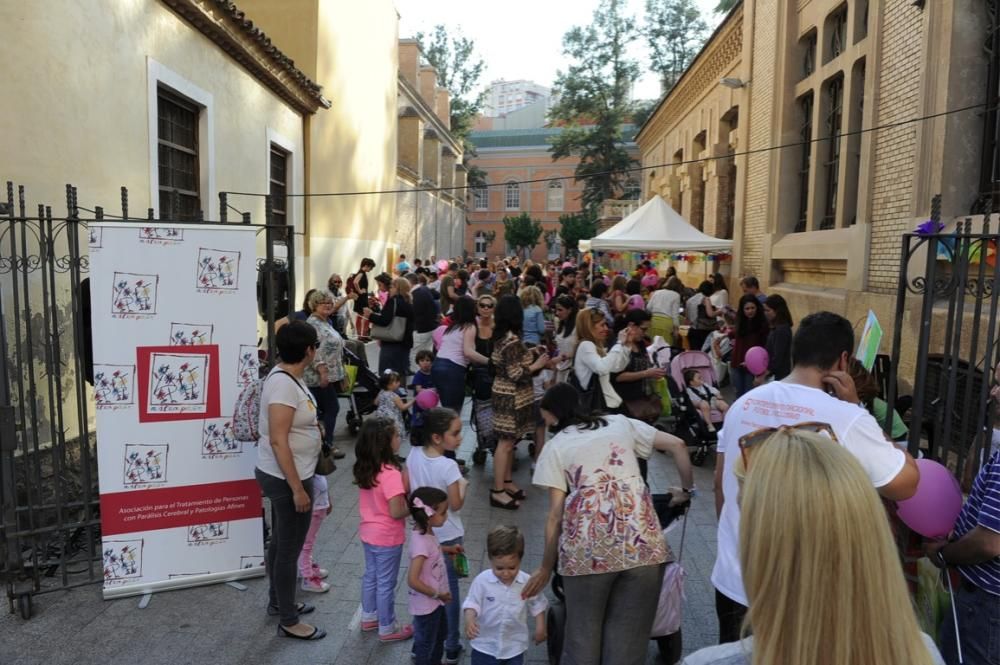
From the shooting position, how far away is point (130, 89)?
7.46 m

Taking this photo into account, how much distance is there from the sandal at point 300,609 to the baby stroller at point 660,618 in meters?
1.57

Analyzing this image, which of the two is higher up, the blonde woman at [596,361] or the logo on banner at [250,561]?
the blonde woman at [596,361]

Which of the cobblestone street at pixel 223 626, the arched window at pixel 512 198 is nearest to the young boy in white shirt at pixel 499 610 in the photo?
the cobblestone street at pixel 223 626

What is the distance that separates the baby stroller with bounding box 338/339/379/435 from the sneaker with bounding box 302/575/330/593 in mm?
3700

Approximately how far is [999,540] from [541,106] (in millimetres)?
71810

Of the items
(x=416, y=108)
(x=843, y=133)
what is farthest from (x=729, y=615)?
(x=416, y=108)

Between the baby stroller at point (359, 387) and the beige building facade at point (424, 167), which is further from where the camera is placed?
the beige building facade at point (424, 167)

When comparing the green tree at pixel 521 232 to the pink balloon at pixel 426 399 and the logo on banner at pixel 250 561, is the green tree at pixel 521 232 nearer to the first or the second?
the pink balloon at pixel 426 399

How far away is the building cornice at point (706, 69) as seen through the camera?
54.2ft

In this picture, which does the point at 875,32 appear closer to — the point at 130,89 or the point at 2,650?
the point at 130,89

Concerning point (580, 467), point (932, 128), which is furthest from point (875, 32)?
point (580, 467)

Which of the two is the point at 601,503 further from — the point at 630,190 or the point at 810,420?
the point at 630,190

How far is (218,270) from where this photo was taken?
179 inches

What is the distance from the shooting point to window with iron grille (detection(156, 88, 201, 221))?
860 cm
